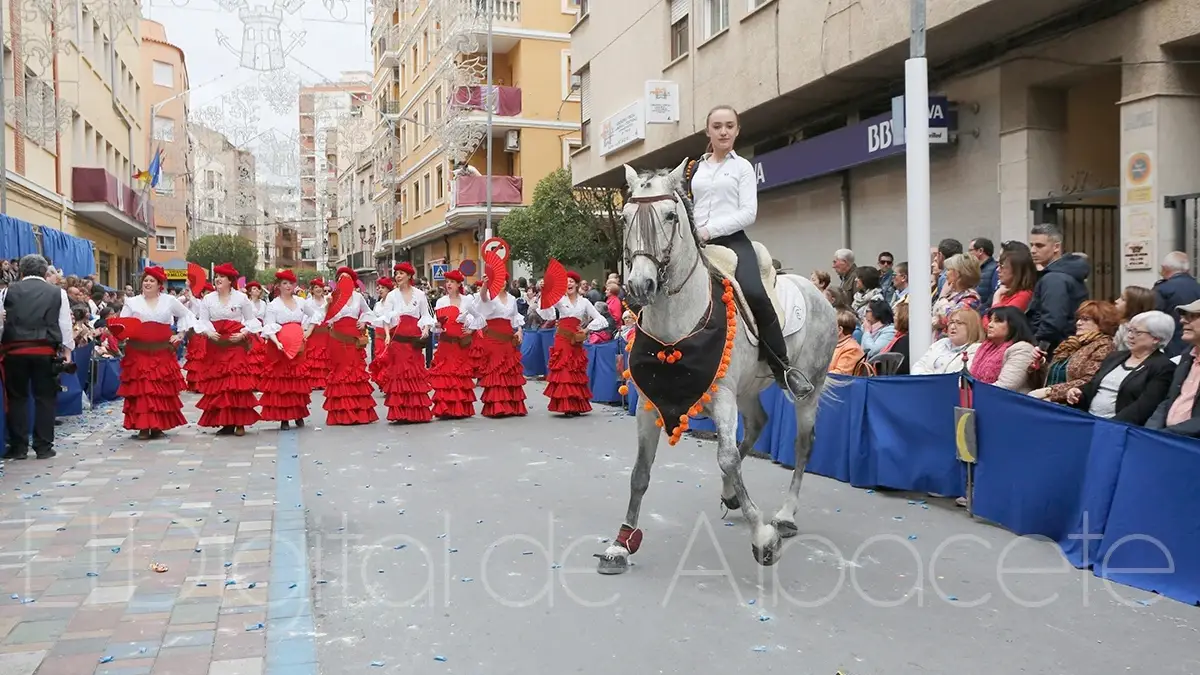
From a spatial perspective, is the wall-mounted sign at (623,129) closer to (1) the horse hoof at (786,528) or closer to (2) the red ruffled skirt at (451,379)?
(2) the red ruffled skirt at (451,379)

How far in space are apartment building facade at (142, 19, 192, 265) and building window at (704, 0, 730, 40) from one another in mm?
25144

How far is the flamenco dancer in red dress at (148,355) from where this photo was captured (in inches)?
456

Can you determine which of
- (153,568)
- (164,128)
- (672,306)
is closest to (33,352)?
(153,568)

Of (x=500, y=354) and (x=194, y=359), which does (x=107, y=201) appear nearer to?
(x=194, y=359)

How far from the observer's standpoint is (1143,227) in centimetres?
984

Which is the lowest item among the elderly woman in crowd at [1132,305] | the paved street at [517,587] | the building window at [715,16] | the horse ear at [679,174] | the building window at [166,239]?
the paved street at [517,587]

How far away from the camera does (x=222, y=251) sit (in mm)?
58250

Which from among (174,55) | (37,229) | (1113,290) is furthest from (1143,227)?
(174,55)

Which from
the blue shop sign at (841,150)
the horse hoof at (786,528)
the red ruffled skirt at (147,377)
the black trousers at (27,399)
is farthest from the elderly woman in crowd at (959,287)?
the black trousers at (27,399)

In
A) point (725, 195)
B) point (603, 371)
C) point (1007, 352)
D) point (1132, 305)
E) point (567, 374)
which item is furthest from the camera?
point (603, 371)

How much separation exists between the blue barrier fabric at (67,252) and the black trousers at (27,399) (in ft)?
30.5

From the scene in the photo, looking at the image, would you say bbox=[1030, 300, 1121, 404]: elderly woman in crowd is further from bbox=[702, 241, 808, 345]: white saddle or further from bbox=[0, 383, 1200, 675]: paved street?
bbox=[702, 241, 808, 345]: white saddle

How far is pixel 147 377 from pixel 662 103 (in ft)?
37.1

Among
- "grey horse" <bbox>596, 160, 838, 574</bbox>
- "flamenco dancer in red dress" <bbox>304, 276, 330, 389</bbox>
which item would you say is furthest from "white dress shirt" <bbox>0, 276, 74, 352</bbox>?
"grey horse" <bbox>596, 160, 838, 574</bbox>
